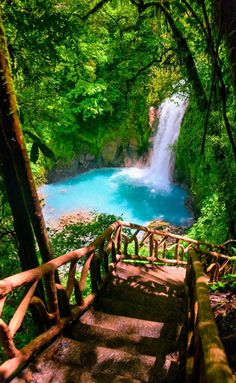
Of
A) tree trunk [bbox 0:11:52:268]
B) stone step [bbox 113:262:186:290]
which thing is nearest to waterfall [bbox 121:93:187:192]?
stone step [bbox 113:262:186:290]

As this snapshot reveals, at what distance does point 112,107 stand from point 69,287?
57.6ft

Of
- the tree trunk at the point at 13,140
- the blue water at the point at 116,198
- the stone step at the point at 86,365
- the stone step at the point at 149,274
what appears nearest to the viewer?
the stone step at the point at 86,365

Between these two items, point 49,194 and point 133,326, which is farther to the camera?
point 49,194

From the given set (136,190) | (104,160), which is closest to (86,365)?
(136,190)

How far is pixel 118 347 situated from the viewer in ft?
12.3

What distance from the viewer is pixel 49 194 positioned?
2180cm

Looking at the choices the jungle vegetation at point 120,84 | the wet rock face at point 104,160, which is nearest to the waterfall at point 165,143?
the jungle vegetation at point 120,84

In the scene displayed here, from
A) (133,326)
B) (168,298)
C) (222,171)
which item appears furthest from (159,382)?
(222,171)

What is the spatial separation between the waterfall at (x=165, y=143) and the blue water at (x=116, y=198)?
1.09 m

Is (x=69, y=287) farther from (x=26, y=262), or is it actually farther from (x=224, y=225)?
(x=224, y=225)

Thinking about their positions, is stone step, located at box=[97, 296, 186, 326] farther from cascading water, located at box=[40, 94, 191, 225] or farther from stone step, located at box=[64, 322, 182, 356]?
cascading water, located at box=[40, 94, 191, 225]

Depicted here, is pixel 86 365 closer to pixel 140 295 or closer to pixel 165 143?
pixel 140 295

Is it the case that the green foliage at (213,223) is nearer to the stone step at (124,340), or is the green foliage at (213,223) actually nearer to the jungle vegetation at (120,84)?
the jungle vegetation at (120,84)

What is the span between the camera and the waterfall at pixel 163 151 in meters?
22.7
